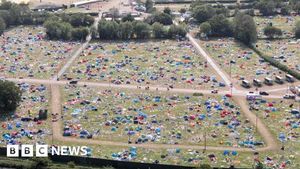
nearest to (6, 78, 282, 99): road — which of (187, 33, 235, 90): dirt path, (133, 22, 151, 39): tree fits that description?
(187, 33, 235, 90): dirt path

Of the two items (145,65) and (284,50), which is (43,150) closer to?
(145,65)

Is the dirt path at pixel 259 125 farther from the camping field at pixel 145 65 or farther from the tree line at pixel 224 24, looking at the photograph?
the tree line at pixel 224 24

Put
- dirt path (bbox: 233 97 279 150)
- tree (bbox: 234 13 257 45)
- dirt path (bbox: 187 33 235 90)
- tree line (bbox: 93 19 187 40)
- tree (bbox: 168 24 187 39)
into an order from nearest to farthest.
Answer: dirt path (bbox: 233 97 279 150)
dirt path (bbox: 187 33 235 90)
tree (bbox: 234 13 257 45)
tree line (bbox: 93 19 187 40)
tree (bbox: 168 24 187 39)

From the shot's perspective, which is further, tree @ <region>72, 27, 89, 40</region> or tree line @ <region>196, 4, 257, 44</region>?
tree @ <region>72, 27, 89, 40</region>

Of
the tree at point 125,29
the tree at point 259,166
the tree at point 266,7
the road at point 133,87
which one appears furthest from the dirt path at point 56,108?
the tree at point 266,7

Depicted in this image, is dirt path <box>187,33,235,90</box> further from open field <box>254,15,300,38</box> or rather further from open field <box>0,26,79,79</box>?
open field <box>0,26,79,79</box>
